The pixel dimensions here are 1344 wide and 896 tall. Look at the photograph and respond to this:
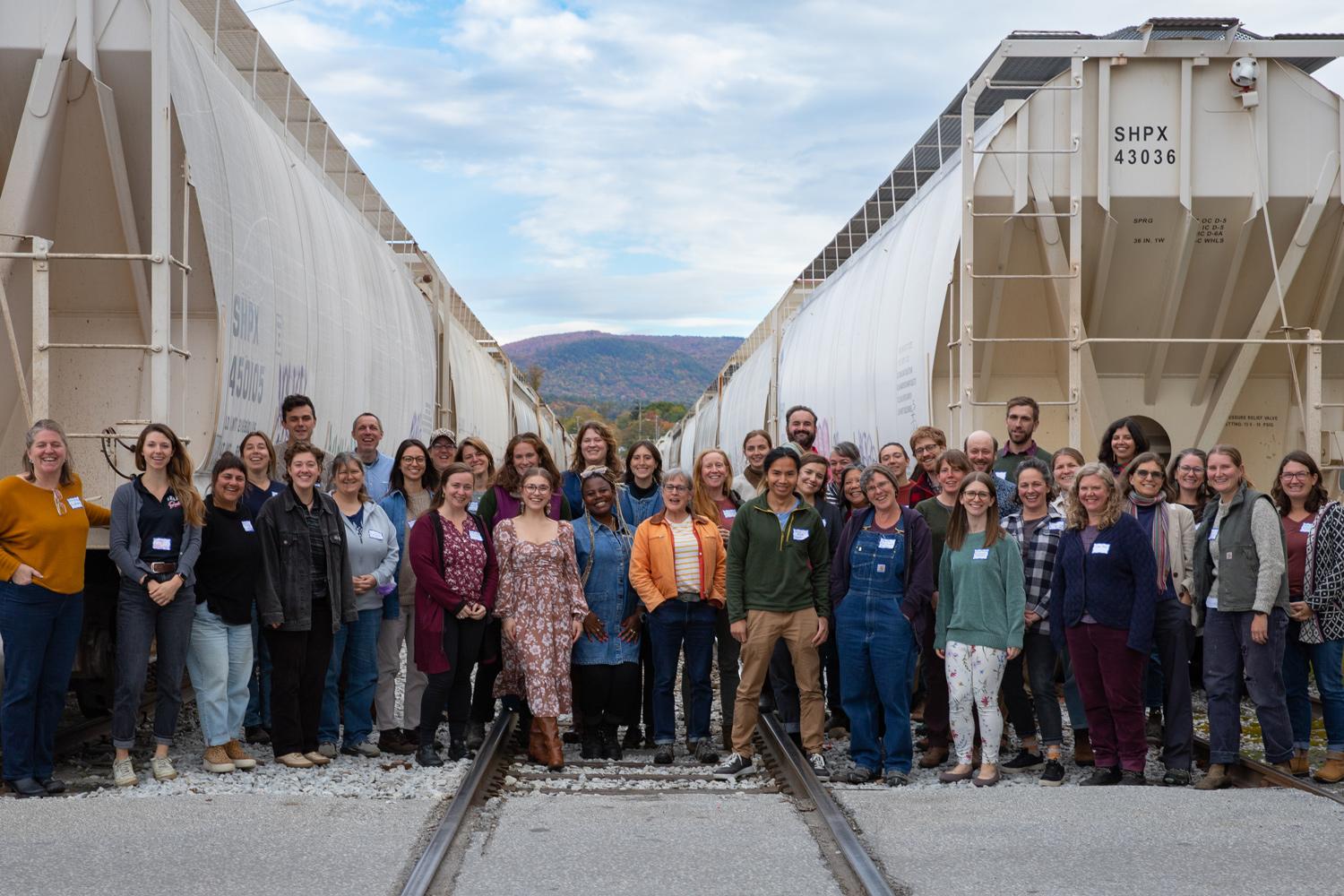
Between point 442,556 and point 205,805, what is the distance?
1838mm

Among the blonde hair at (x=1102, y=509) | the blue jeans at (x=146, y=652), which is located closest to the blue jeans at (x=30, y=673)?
the blue jeans at (x=146, y=652)

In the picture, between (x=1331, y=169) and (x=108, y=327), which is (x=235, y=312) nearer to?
(x=108, y=327)

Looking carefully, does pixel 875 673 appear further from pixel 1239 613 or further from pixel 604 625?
pixel 1239 613

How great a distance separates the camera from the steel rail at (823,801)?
4.64 metres

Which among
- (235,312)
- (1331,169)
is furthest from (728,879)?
(1331,169)

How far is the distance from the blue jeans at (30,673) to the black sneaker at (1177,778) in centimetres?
546

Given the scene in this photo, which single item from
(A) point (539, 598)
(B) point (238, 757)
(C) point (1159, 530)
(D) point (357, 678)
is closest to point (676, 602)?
(A) point (539, 598)

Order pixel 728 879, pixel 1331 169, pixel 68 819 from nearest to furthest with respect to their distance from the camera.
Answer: pixel 728 879, pixel 68 819, pixel 1331 169

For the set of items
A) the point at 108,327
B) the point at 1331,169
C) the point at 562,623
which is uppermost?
the point at 1331,169

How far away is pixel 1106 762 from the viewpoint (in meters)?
6.59

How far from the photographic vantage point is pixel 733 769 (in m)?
6.88

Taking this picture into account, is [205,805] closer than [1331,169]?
Yes

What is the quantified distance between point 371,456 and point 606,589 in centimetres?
195

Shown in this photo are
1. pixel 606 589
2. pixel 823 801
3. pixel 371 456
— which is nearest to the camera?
pixel 823 801
